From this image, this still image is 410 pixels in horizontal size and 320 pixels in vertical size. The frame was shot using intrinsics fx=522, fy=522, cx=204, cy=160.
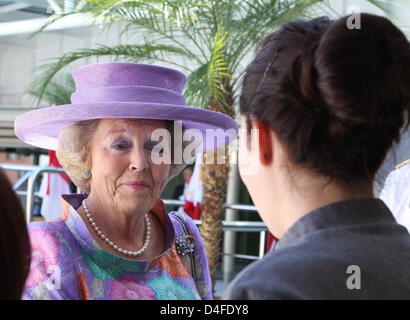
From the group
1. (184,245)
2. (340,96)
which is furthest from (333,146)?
(184,245)

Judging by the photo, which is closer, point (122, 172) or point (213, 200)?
point (122, 172)

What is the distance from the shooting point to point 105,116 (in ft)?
6.01

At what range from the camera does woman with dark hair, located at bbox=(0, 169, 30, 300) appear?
31.0 inches

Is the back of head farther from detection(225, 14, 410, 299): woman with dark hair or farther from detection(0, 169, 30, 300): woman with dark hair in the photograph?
detection(0, 169, 30, 300): woman with dark hair

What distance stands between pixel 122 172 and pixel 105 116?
8.4 inches

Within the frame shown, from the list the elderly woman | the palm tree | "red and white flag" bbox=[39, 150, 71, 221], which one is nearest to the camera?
the elderly woman

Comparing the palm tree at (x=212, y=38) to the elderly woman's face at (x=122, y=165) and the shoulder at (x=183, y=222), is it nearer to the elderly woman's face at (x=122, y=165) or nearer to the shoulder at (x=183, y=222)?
the shoulder at (x=183, y=222)

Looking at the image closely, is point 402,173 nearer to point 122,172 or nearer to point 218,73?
point 122,172

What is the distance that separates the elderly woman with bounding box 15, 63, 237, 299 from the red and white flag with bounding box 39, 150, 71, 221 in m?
4.93

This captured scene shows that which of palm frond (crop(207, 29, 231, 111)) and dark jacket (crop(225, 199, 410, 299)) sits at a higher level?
palm frond (crop(207, 29, 231, 111))

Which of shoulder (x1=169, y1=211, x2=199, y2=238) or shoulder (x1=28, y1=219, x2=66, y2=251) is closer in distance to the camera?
shoulder (x1=28, y1=219, x2=66, y2=251)

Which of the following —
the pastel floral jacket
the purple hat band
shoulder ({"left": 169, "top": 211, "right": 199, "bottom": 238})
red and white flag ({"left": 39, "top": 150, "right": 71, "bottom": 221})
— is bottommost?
the pastel floral jacket

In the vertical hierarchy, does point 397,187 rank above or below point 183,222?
above

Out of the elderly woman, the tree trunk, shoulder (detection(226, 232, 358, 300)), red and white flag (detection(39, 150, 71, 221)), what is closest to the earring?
the elderly woman
